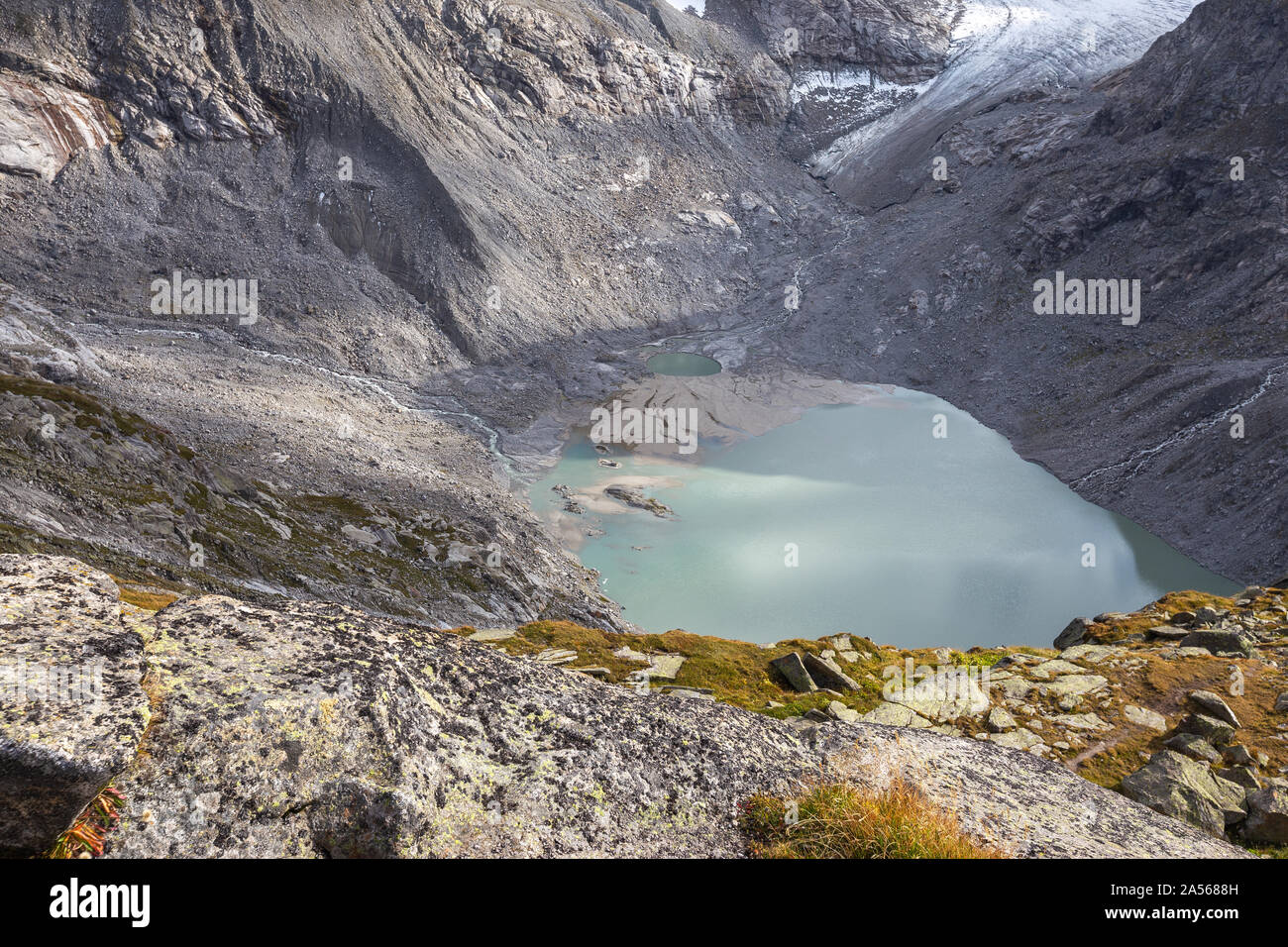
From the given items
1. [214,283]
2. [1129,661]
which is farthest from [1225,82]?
[214,283]

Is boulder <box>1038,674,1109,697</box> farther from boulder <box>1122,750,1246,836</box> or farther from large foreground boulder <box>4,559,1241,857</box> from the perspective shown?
large foreground boulder <box>4,559,1241,857</box>

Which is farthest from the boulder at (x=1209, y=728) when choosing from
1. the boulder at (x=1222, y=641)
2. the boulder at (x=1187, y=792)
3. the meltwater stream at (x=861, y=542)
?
the meltwater stream at (x=861, y=542)

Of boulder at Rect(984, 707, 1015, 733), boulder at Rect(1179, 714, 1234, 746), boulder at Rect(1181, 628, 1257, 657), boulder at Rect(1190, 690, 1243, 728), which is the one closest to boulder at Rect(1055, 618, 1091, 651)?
boulder at Rect(1181, 628, 1257, 657)

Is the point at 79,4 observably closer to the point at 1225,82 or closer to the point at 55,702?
the point at 55,702

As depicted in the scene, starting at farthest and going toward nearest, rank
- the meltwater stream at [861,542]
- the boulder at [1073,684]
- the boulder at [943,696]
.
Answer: the meltwater stream at [861,542] → the boulder at [1073,684] → the boulder at [943,696]

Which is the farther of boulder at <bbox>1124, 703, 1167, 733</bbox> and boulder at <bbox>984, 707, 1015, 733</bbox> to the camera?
boulder at <bbox>1124, 703, 1167, 733</bbox>

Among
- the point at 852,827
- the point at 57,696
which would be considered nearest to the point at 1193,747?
the point at 852,827

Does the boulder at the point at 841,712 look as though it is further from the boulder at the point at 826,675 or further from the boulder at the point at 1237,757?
the boulder at the point at 1237,757
